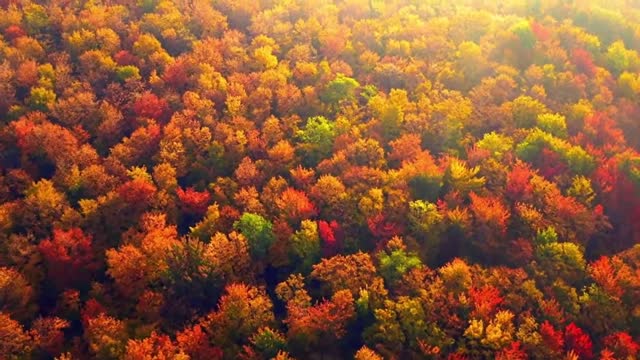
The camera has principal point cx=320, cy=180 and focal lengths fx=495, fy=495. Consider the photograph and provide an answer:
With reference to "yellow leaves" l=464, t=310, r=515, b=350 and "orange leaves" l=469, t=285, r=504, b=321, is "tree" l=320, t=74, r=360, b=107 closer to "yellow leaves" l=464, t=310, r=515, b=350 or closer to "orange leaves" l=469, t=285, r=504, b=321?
"orange leaves" l=469, t=285, r=504, b=321

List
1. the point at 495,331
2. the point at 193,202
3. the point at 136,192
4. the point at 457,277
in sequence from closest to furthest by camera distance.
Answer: the point at 495,331 < the point at 457,277 < the point at 136,192 < the point at 193,202

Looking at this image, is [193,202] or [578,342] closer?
[578,342]

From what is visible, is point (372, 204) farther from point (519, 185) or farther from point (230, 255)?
point (519, 185)

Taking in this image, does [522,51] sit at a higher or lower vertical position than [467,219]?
higher

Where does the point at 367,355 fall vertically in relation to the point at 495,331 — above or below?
below

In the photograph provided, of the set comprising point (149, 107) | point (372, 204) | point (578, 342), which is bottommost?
point (578, 342)

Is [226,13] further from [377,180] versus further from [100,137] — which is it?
[377,180]

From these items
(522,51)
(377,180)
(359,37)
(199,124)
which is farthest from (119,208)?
(522,51)

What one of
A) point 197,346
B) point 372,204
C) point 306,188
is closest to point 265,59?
point 306,188
